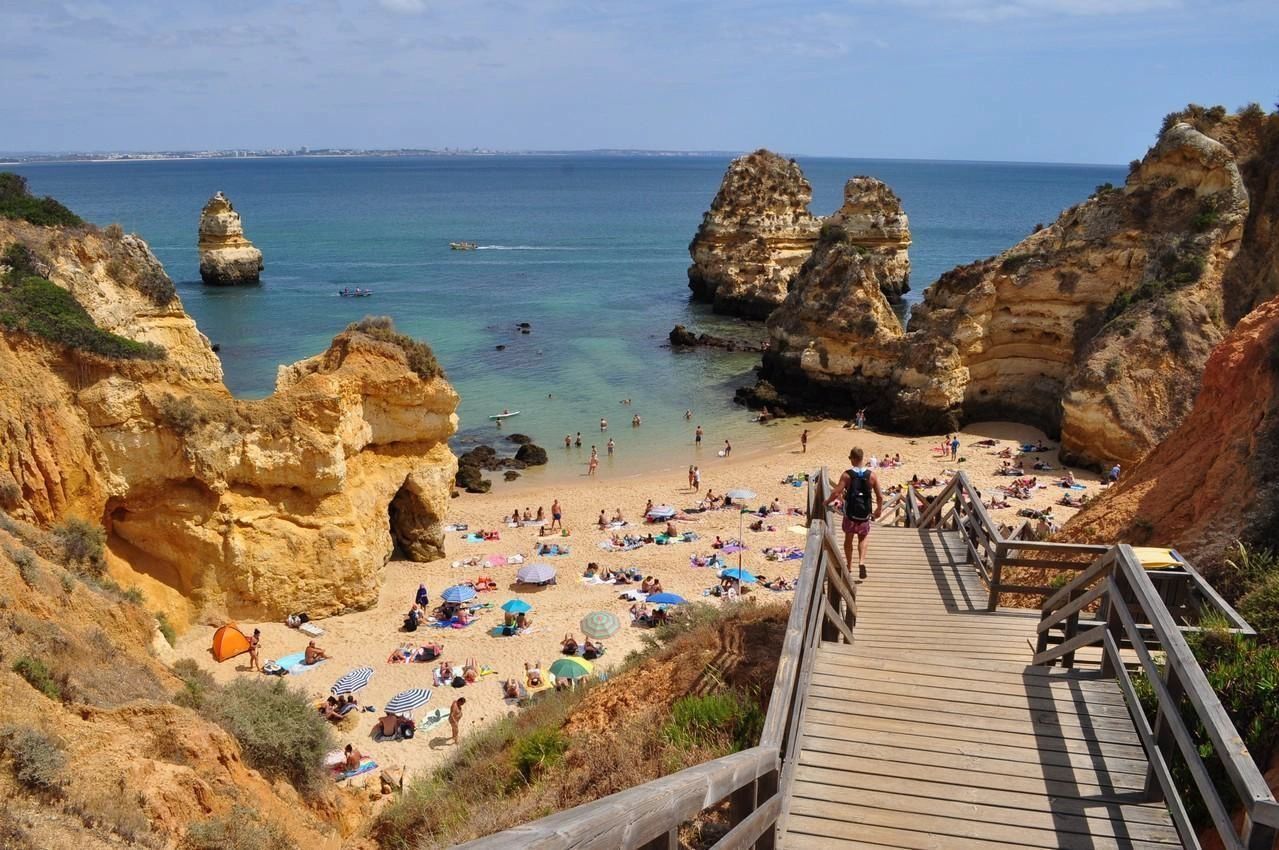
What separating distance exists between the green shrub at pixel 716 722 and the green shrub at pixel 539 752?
4.24 feet

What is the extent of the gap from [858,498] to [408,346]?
561 inches

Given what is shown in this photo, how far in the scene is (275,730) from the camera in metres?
10.6

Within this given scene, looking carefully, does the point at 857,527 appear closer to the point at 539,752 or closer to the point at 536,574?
the point at 539,752

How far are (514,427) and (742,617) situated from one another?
94.8ft

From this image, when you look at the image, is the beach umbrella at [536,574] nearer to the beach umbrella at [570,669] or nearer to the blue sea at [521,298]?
the beach umbrella at [570,669]

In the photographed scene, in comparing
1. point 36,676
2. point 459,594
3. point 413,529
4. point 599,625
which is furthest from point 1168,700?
point 413,529

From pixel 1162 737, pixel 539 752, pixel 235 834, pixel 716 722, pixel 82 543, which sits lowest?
pixel 82 543

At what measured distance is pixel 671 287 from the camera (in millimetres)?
73500

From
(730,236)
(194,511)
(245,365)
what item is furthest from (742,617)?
(730,236)

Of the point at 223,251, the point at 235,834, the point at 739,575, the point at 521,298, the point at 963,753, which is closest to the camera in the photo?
the point at 963,753

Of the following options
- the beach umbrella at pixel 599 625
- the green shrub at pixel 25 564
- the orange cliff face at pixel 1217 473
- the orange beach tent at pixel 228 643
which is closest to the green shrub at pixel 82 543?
the orange beach tent at pixel 228 643

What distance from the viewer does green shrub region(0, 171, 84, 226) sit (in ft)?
61.9

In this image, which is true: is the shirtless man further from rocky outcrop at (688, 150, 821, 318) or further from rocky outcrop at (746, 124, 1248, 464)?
rocky outcrop at (688, 150, 821, 318)

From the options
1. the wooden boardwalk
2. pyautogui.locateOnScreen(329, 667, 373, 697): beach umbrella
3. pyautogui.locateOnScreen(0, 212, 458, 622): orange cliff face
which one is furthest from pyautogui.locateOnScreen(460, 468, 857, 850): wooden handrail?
pyautogui.locateOnScreen(0, 212, 458, 622): orange cliff face
